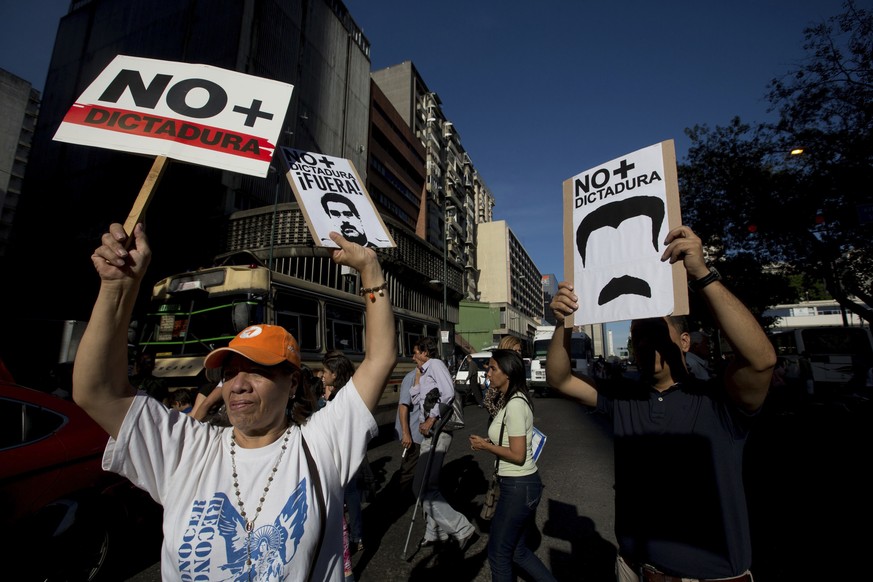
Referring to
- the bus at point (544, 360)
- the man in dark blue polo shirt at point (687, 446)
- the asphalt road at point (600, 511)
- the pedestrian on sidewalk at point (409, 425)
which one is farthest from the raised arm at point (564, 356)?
the bus at point (544, 360)

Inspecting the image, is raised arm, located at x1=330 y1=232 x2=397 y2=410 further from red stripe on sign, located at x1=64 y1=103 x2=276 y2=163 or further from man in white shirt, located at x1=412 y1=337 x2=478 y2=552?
man in white shirt, located at x1=412 y1=337 x2=478 y2=552

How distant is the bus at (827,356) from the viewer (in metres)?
13.3

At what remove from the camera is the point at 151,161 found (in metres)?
17.4

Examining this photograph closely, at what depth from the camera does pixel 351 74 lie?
87.2 ft

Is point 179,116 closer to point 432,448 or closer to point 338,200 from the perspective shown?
point 338,200

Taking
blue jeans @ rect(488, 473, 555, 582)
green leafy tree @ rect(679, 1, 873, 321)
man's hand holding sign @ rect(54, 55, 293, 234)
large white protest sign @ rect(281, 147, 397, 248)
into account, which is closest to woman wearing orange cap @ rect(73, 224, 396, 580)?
man's hand holding sign @ rect(54, 55, 293, 234)

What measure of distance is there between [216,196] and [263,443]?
19515 mm

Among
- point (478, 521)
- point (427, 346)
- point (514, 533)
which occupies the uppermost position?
point (427, 346)

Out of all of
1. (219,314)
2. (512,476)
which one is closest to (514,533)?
(512,476)

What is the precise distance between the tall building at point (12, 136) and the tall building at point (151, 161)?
1.45m

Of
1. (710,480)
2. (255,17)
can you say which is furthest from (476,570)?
(255,17)

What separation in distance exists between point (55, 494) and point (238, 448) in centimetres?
283

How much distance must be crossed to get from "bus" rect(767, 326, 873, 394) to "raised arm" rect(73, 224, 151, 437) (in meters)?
16.7

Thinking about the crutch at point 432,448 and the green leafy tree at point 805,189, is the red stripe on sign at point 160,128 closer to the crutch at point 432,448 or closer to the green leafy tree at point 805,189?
the crutch at point 432,448
